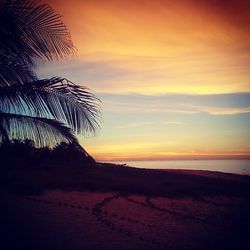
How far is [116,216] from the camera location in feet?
33.3

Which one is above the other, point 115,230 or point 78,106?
point 78,106

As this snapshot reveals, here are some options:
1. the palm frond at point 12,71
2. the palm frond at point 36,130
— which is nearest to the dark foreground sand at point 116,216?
the palm frond at point 36,130

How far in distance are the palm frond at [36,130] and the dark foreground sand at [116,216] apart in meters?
2.43

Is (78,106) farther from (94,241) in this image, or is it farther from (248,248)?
(248,248)

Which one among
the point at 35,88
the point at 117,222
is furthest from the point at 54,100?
the point at 117,222

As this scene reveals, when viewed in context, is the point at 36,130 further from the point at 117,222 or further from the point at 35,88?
the point at 117,222

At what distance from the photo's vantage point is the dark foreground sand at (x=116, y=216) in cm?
756

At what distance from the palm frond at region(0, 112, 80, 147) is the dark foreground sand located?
2426 millimetres

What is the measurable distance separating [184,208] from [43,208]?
4.97 m

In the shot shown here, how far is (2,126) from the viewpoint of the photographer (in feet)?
18.4

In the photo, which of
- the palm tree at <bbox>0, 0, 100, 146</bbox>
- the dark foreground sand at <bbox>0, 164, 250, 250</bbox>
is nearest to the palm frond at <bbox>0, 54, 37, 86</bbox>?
the palm tree at <bbox>0, 0, 100, 146</bbox>

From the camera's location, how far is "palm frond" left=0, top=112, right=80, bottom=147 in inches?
223

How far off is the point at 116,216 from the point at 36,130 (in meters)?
5.22

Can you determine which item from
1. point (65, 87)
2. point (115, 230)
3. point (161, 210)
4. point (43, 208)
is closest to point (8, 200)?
point (43, 208)
